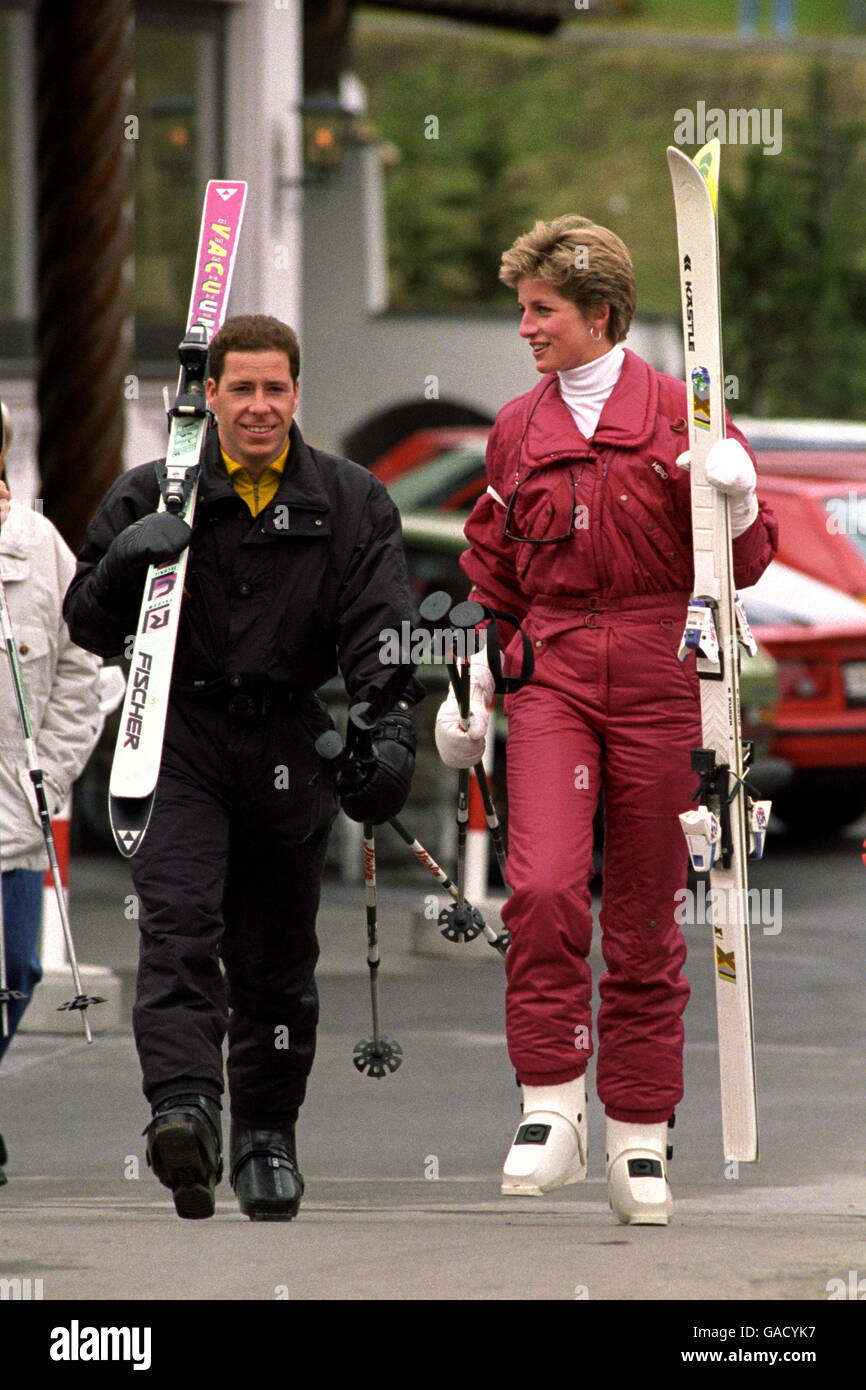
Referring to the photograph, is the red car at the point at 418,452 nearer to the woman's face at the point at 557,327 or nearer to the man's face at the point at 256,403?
the woman's face at the point at 557,327

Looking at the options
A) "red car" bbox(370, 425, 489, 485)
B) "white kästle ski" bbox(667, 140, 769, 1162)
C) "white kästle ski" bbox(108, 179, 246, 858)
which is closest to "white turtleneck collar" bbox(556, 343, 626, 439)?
"white kästle ski" bbox(667, 140, 769, 1162)

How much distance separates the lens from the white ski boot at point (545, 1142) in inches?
208

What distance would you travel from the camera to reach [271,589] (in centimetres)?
522

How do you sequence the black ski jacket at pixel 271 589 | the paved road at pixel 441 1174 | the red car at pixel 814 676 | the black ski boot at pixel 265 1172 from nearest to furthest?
the paved road at pixel 441 1174, the black ski jacket at pixel 271 589, the black ski boot at pixel 265 1172, the red car at pixel 814 676

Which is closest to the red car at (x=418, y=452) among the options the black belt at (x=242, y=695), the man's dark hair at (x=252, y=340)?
the man's dark hair at (x=252, y=340)

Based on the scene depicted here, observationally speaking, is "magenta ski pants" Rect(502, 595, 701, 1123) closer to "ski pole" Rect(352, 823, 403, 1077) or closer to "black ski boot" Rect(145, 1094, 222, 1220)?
"ski pole" Rect(352, 823, 403, 1077)

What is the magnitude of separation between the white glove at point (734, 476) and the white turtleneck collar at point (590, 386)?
0.24 m

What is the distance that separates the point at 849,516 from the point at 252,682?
25.5 feet

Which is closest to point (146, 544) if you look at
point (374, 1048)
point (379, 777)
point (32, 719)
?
point (379, 777)

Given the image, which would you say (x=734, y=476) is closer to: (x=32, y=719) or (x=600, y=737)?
(x=600, y=737)

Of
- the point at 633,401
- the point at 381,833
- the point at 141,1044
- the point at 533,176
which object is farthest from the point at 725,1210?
the point at 533,176
